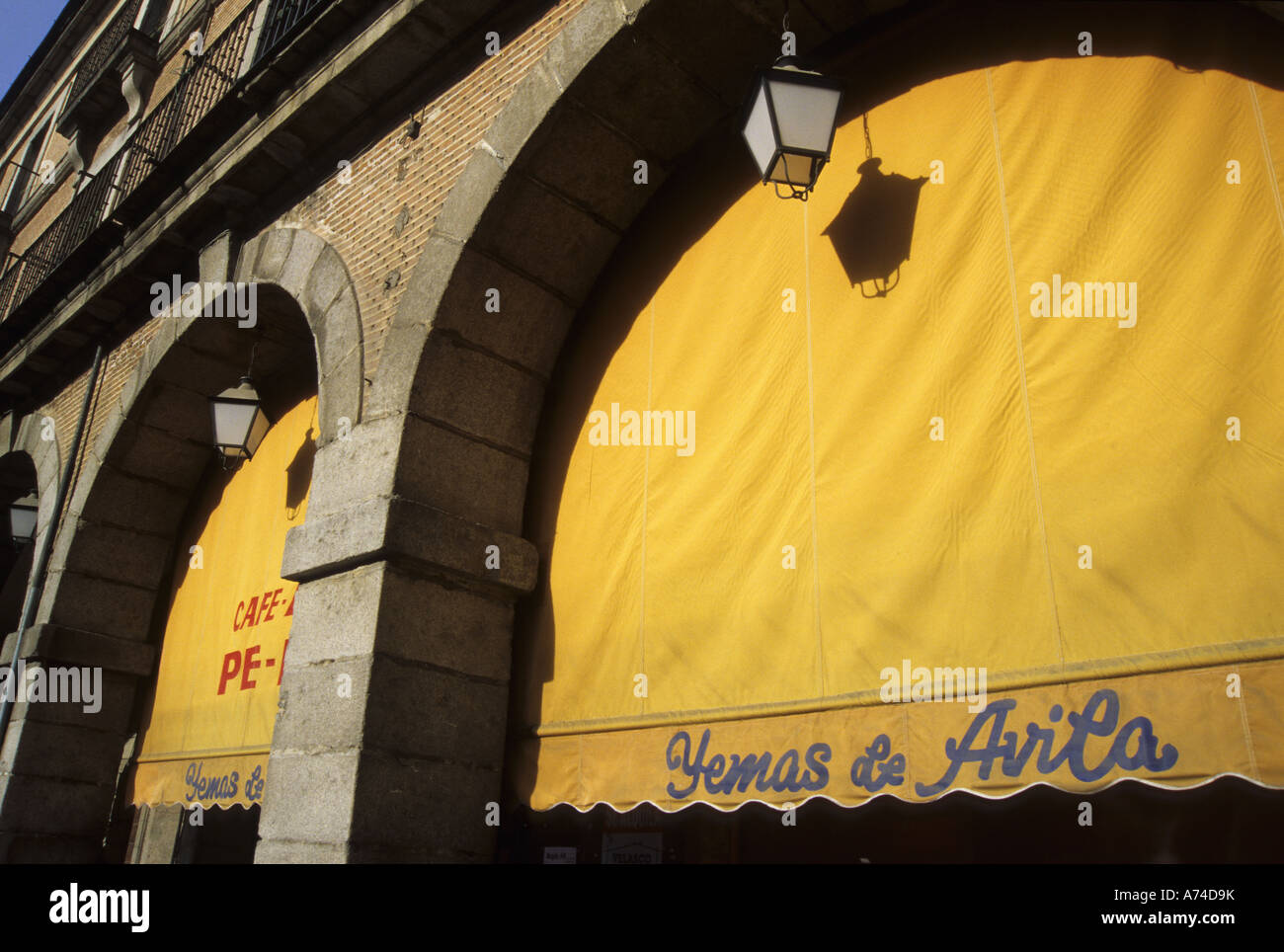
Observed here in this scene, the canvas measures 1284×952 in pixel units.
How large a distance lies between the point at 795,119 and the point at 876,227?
2.27 feet

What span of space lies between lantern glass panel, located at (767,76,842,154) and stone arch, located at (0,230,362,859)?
4.08 m

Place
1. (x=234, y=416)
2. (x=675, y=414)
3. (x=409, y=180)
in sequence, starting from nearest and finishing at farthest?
(x=675, y=414) → (x=409, y=180) → (x=234, y=416)

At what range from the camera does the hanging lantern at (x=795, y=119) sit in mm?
3725

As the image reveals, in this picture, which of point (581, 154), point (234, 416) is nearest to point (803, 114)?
point (581, 154)

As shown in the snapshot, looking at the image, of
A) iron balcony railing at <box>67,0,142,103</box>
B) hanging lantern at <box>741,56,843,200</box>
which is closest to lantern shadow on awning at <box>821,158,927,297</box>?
hanging lantern at <box>741,56,843,200</box>

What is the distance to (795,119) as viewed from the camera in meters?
3.74

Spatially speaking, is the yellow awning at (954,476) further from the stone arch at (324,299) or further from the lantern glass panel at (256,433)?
the lantern glass panel at (256,433)

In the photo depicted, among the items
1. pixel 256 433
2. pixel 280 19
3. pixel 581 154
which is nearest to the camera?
pixel 581 154

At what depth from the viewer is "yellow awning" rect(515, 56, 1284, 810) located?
290cm

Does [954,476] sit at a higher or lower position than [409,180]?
lower

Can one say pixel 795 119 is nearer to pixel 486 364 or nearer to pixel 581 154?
pixel 581 154

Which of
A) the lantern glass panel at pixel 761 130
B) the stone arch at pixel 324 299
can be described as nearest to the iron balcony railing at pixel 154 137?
the stone arch at pixel 324 299

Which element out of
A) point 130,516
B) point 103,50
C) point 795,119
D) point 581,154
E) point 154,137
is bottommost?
point 130,516

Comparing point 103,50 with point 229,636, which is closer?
point 229,636
